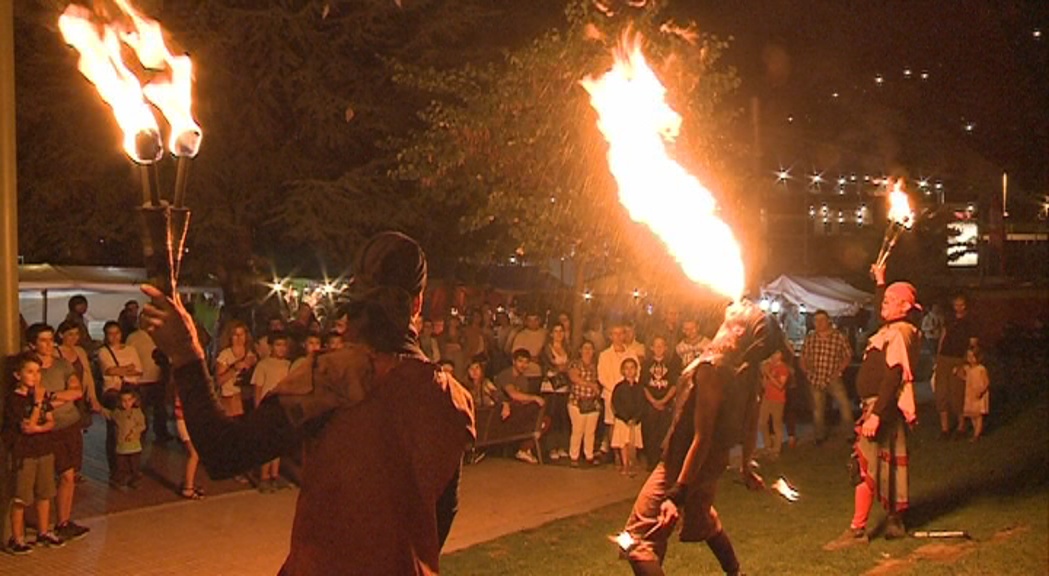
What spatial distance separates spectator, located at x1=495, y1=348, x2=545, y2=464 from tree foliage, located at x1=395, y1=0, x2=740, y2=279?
2.42 metres

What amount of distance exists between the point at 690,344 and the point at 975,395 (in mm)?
4260

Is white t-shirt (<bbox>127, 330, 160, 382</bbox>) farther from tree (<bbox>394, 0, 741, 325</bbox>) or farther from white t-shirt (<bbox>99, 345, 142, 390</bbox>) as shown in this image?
A: tree (<bbox>394, 0, 741, 325</bbox>)

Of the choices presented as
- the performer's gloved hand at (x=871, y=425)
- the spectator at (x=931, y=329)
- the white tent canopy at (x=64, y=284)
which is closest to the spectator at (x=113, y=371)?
the white tent canopy at (x=64, y=284)

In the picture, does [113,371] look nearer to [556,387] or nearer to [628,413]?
[556,387]

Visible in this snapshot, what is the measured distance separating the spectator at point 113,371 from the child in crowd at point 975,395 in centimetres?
1014

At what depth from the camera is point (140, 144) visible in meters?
3.13

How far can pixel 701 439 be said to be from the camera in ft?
20.4

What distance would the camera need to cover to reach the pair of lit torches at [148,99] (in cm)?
290

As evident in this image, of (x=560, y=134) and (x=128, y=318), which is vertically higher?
(x=560, y=134)

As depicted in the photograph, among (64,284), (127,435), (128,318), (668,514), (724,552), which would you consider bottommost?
(724,552)

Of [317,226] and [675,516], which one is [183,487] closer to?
[675,516]

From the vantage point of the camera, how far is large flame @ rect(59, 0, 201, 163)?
3.21 m

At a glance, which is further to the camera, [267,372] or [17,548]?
[267,372]

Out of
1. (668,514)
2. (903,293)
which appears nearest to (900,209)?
(903,293)
